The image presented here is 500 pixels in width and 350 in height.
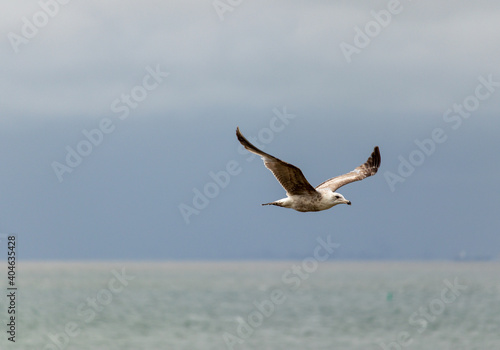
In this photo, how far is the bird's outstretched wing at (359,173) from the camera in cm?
2422

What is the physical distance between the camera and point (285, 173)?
19.8 metres

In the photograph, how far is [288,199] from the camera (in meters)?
20.7

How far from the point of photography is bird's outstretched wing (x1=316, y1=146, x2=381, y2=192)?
79.5 ft

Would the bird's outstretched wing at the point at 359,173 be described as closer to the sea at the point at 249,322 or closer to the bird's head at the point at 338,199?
the bird's head at the point at 338,199

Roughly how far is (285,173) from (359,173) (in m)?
6.17

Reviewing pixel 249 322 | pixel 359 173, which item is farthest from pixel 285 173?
pixel 249 322

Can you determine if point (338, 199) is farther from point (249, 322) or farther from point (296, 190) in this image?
point (249, 322)

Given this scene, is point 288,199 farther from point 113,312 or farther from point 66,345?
point 113,312

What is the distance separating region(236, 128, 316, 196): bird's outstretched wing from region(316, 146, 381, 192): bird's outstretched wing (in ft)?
11.5

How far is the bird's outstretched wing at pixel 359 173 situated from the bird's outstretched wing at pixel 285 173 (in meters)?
3.50

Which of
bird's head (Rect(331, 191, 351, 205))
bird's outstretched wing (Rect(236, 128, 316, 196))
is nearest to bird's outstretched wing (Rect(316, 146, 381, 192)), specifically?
bird's head (Rect(331, 191, 351, 205))

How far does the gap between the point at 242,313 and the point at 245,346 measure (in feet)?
89.7

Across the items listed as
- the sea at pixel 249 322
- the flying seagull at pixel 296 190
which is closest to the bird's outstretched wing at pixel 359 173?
the flying seagull at pixel 296 190

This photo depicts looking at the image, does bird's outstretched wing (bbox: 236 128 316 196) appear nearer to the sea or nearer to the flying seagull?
the flying seagull
